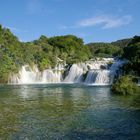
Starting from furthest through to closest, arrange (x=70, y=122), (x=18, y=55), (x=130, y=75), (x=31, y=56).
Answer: (x=31, y=56) → (x=18, y=55) → (x=130, y=75) → (x=70, y=122)

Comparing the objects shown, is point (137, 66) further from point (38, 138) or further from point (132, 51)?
point (38, 138)

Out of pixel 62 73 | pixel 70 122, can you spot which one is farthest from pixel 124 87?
pixel 62 73

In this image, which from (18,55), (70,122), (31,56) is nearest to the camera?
(70,122)

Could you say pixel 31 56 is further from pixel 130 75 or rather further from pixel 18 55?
pixel 130 75

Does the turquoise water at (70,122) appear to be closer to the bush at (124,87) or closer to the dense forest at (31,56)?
the bush at (124,87)

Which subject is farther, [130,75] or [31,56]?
[31,56]

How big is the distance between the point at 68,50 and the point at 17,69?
33.2 meters

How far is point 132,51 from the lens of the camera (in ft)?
222

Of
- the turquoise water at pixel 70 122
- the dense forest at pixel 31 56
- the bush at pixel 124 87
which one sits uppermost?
the dense forest at pixel 31 56

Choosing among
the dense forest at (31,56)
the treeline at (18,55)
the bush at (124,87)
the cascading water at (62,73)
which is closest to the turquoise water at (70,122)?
the bush at (124,87)

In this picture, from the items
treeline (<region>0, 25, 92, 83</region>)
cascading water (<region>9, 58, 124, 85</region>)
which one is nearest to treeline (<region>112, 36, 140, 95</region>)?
cascading water (<region>9, 58, 124, 85</region>)

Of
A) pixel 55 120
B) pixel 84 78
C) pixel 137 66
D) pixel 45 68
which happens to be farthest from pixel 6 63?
pixel 55 120

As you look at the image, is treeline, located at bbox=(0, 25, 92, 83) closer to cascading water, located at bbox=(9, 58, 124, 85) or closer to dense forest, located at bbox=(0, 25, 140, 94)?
dense forest, located at bbox=(0, 25, 140, 94)

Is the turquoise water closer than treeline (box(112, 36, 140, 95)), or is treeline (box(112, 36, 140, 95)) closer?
the turquoise water
